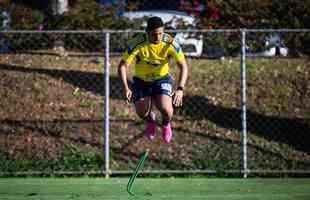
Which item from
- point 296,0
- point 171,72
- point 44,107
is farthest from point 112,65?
point 296,0

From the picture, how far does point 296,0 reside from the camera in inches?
728

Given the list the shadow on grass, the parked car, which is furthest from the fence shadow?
the parked car

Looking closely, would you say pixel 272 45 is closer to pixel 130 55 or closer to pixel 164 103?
pixel 164 103

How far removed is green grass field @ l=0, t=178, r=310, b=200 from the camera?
10352 mm

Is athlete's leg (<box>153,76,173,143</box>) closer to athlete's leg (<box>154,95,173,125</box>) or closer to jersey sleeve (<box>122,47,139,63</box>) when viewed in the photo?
athlete's leg (<box>154,95,173,125</box>)

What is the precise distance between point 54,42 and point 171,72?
3.08 metres

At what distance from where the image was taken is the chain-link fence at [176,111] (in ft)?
48.6

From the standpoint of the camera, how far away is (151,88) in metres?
12.3

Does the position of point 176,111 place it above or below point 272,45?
below

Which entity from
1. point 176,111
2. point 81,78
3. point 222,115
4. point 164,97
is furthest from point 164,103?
point 81,78

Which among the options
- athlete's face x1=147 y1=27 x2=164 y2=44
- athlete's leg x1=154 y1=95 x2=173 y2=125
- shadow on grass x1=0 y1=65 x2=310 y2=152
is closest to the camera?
athlete's face x1=147 y1=27 x2=164 y2=44

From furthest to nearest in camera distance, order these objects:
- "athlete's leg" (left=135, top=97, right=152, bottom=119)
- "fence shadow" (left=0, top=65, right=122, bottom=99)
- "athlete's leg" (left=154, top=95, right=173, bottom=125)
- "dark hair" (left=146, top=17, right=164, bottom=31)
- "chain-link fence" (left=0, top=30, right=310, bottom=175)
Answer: "fence shadow" (left=0, top=65, right=122, bottom=99) < "chain-link fence" (left=0, top=30, right=310, bottom=175) < "athlete's leg" (left=135, top=97, right=152, bottom=119) < "athlete's leg" (left=154, top=95, right=173, bottom=125) < "dark hair" (left=146, top=17, right=164, bottom=31)

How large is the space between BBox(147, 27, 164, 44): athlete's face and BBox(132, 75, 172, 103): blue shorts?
698mm

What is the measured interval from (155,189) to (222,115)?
17.3 ft
